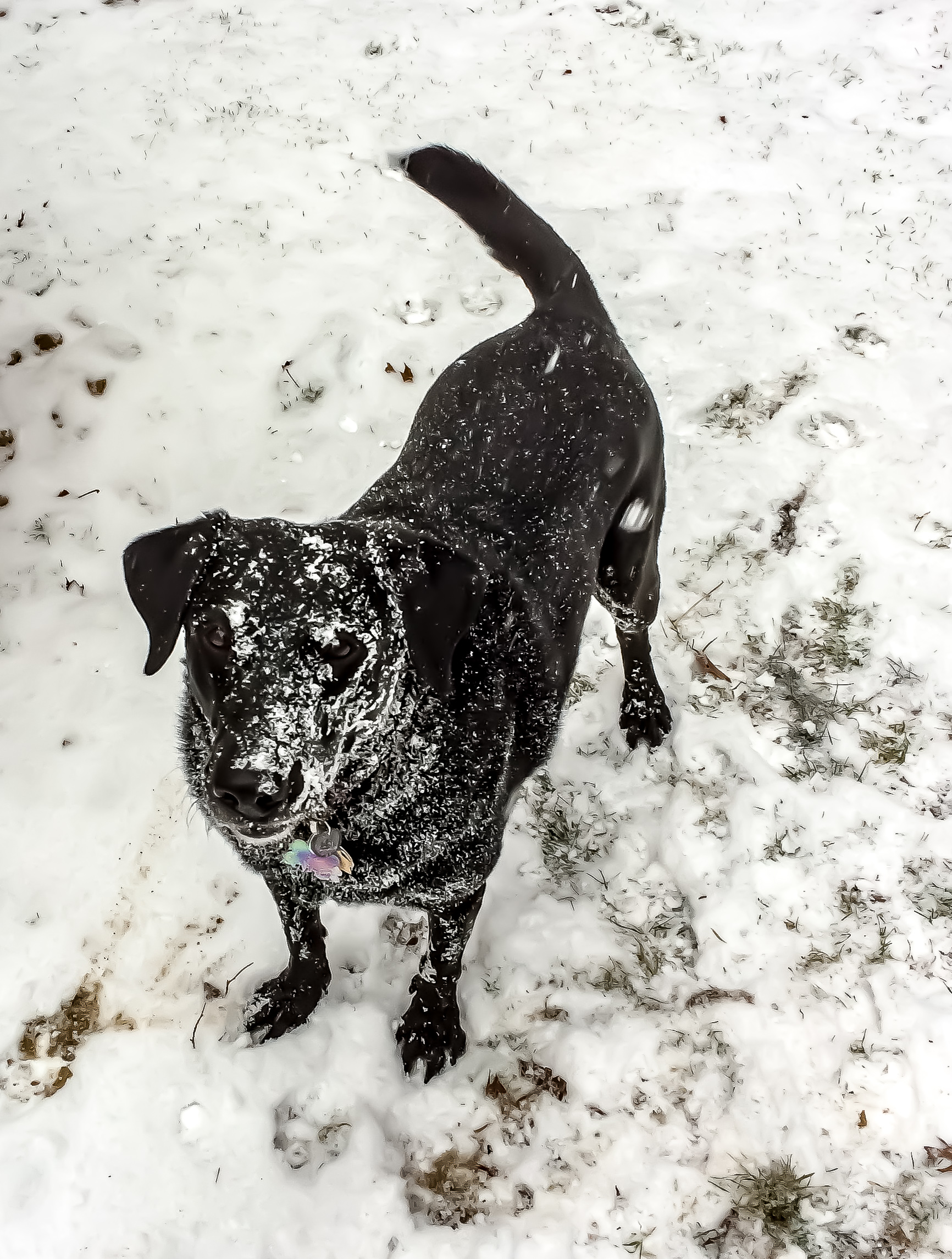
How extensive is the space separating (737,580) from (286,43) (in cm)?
492

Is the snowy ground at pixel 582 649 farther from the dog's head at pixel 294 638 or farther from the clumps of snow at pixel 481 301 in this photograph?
the dog's head at pixel 294 638

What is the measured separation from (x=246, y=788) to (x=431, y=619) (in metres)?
0.54

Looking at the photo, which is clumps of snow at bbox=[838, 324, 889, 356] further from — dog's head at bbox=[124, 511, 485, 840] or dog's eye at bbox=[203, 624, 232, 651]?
dog's eye at bbox=[203, 624, 232, 651]

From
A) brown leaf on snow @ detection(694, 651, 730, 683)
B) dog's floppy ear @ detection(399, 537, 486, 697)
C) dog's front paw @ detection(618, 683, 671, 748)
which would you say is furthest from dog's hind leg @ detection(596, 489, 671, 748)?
dog's floppy ear @ detection(399, 537, 486, 697)

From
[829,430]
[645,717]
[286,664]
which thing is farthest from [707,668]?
[286,664]

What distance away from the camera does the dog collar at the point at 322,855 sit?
1.95m

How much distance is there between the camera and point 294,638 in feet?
5.46

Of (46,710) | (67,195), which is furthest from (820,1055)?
(67,195)

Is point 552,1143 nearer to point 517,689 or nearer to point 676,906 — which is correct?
point 676,906

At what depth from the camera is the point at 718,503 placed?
12.6 ft

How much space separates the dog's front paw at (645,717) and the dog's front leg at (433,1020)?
111cm

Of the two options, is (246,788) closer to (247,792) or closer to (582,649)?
(247,792)

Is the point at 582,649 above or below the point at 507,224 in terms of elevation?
below

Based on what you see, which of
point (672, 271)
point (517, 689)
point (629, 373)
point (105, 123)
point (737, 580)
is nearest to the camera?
point (517, 689)
